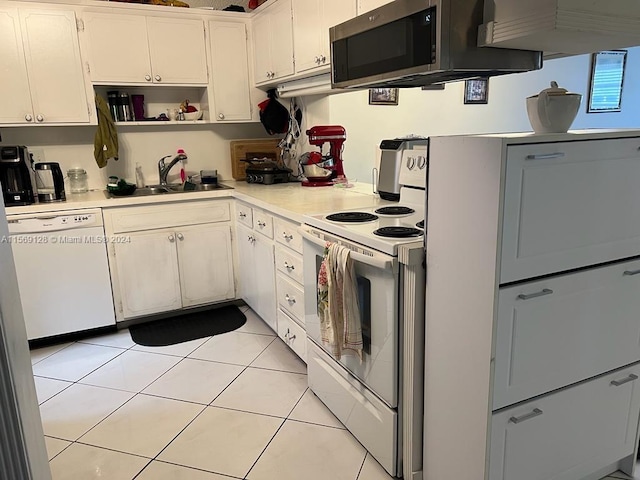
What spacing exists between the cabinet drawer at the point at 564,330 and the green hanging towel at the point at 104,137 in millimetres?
2931

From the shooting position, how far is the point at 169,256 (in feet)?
10.9

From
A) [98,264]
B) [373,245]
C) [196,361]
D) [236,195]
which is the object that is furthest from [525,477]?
[98,264]

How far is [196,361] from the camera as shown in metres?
2.83

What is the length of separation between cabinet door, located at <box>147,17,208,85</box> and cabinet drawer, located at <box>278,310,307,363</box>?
76.1 inches

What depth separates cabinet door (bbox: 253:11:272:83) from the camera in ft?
11.0

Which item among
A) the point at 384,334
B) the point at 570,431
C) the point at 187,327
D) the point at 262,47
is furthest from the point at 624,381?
the point at 262,47

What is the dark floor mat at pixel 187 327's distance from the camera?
10.4 feet

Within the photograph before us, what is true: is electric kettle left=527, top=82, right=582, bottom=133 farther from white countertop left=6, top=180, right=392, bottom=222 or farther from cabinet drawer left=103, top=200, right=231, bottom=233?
cabinet drawer left=103, top=200, right=231, bottom=233

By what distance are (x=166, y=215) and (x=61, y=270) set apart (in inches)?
29.2

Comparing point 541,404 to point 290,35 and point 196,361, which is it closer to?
point 196,361

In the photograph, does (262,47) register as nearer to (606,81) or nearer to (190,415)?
(190,415)

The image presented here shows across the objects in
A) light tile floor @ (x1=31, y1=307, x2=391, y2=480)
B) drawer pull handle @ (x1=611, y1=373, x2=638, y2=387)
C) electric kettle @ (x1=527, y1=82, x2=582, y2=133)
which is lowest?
light tile floor @ (x1=31, y1=307, x2=391, y2=480)

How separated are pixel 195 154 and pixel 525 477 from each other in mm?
3265

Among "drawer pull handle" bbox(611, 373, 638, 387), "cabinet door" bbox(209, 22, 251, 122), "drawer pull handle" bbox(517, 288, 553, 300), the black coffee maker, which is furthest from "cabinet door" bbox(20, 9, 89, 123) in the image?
"drawer pull handle" bbox(611, 373, 638, 387)
